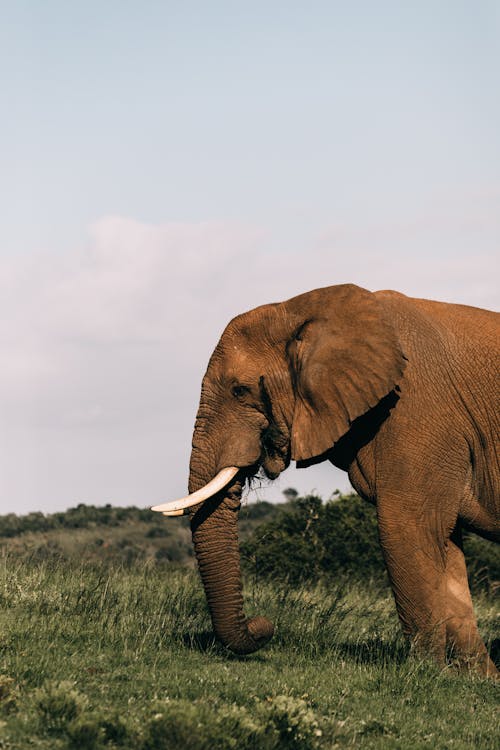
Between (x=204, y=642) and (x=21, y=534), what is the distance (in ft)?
96.5

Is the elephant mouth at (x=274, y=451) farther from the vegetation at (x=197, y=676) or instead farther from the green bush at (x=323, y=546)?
the green bush at (x=323, y=546)

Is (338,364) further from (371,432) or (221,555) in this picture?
(221,555)

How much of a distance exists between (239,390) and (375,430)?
53.0 inches

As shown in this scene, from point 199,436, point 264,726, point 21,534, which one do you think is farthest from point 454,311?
point 21,534

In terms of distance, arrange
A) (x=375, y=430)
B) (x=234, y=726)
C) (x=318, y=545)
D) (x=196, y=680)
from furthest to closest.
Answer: (x=318, y=545) → (x=375, y=430) → (x=196, y=680) → (x=234, y=726)

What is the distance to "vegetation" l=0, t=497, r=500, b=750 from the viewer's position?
7.41 m

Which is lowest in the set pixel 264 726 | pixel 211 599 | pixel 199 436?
pixel 264 726

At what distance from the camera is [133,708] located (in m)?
7.89

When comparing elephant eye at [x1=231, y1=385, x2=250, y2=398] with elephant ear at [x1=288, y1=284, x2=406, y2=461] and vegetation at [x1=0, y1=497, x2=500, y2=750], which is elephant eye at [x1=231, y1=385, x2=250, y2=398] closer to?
elephant ear at [x1=288, y1=284, x2=406, y2=461]

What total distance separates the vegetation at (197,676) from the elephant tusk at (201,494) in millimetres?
1244

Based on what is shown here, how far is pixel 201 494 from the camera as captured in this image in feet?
33.3

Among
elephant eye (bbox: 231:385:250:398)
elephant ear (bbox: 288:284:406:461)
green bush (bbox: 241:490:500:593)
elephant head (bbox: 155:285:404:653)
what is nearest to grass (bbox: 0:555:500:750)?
elephant head (bbox: 155:285:404:653)

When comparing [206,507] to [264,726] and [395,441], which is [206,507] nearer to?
[395,441]

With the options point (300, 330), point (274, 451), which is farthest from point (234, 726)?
point (300, 330)
